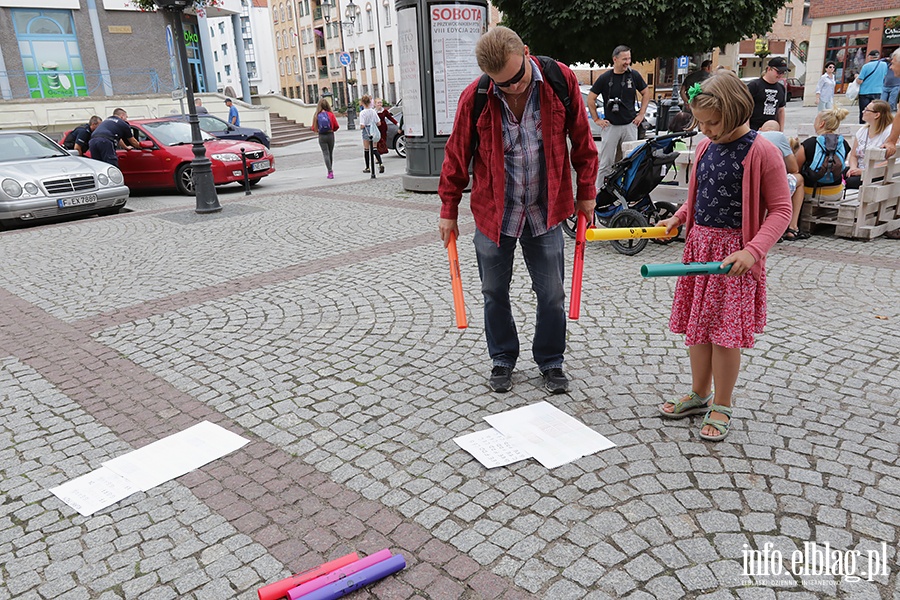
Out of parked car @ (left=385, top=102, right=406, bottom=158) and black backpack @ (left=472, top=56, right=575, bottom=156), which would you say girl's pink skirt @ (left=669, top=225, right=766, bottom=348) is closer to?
black backpack @ (left=472, top=56, right=575, bottom=156)

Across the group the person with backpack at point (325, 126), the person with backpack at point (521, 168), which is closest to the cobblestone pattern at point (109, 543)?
the person with backpack at point (521, 168)

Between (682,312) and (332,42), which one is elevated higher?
(332,42)

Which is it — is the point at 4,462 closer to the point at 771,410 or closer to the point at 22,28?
the point at 771,410

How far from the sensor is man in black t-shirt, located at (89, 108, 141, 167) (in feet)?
43.0

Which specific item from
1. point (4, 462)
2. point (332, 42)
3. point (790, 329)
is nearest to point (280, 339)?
point (4, 462)

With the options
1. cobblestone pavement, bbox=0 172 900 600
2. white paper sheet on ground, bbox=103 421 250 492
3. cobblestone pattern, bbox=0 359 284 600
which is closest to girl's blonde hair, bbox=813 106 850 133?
cobblestone pavement, bbox=0 172 900 600

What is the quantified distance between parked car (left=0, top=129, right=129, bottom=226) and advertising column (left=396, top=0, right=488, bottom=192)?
5.17 metres

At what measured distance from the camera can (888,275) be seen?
5.82 meters

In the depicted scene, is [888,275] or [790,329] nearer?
[790,329]

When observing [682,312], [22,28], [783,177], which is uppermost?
[22,28]

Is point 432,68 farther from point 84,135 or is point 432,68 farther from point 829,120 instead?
point 84,135

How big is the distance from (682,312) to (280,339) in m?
2.98

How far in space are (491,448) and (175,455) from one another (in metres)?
1.64

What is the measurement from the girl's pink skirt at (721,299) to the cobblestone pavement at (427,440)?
559 mm
